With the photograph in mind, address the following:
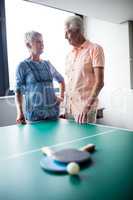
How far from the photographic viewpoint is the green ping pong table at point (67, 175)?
776 millimetres

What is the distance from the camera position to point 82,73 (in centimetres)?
186

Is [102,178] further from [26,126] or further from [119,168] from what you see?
[26,126]

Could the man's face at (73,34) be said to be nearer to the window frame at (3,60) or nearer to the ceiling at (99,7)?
the ceiling at (99,7)

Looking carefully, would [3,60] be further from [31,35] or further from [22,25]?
[31,35]

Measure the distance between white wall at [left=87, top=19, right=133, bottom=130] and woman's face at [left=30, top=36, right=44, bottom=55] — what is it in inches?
68.0

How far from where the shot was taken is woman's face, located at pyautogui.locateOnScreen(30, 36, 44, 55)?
1.94 metres

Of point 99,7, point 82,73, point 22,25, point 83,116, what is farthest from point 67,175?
point 22,25

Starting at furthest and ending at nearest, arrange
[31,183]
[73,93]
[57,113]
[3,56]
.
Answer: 1. [3,56]
2. [57,113]
3. [73,93]
4. [31,183]

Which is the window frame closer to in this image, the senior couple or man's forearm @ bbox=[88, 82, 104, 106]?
the senior couple

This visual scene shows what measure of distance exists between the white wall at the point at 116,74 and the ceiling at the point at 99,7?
46 centimetres

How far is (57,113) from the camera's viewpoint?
2.09 metres

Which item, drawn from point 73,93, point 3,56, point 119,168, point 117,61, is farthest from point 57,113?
point 117,61

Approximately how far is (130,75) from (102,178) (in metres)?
2.62

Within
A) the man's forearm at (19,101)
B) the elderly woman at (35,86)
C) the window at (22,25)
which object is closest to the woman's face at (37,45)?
the elderly woman at (35,86)
